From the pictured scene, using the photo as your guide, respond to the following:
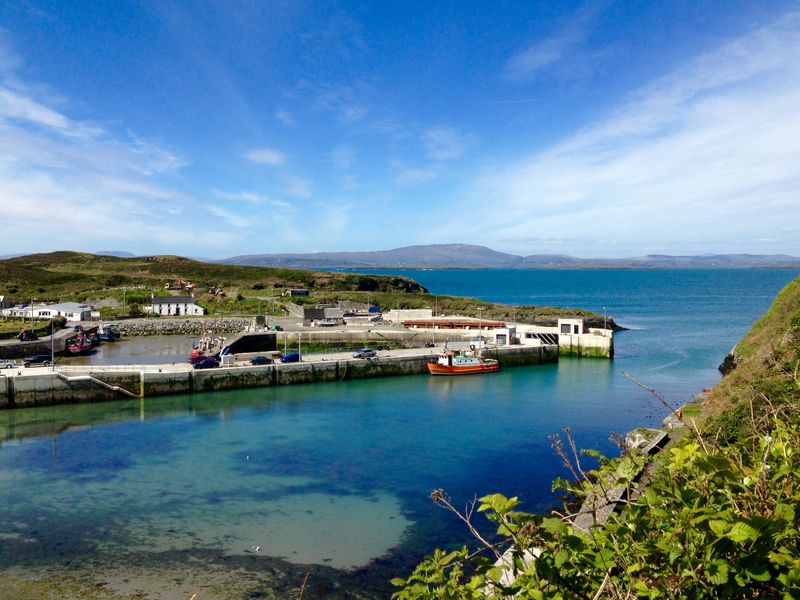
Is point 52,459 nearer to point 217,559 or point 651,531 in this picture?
point 217,559

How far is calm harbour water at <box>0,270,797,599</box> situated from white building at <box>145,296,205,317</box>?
44.6 m

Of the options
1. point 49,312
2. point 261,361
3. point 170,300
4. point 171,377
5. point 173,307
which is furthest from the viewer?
point 170,300

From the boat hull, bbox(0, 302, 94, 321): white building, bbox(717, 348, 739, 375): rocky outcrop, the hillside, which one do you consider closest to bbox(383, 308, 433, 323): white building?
the hillside

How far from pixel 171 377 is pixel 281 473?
17.6 meters

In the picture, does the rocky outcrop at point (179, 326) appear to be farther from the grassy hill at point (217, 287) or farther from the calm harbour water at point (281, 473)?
the calm harbour water at point (281, 473)

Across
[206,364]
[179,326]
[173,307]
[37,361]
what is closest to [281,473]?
[206,364]

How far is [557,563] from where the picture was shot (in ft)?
11.3

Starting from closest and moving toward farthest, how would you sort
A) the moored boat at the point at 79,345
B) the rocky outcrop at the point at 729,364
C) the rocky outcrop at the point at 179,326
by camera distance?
the rocky outcrop at the point at 729,364, the moored boat at the point at 79,345, the rocky outcrop at the point at 179,326

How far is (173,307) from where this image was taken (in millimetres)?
77750

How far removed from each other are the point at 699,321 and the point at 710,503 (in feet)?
295

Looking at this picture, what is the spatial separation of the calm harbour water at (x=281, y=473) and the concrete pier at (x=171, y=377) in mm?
1225

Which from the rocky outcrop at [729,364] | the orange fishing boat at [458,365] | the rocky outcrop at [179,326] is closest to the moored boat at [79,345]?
the rocky outcrop at [179,326]

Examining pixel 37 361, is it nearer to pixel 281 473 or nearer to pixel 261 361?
pixel 261 361

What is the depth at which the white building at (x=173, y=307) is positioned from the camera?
253 feet
